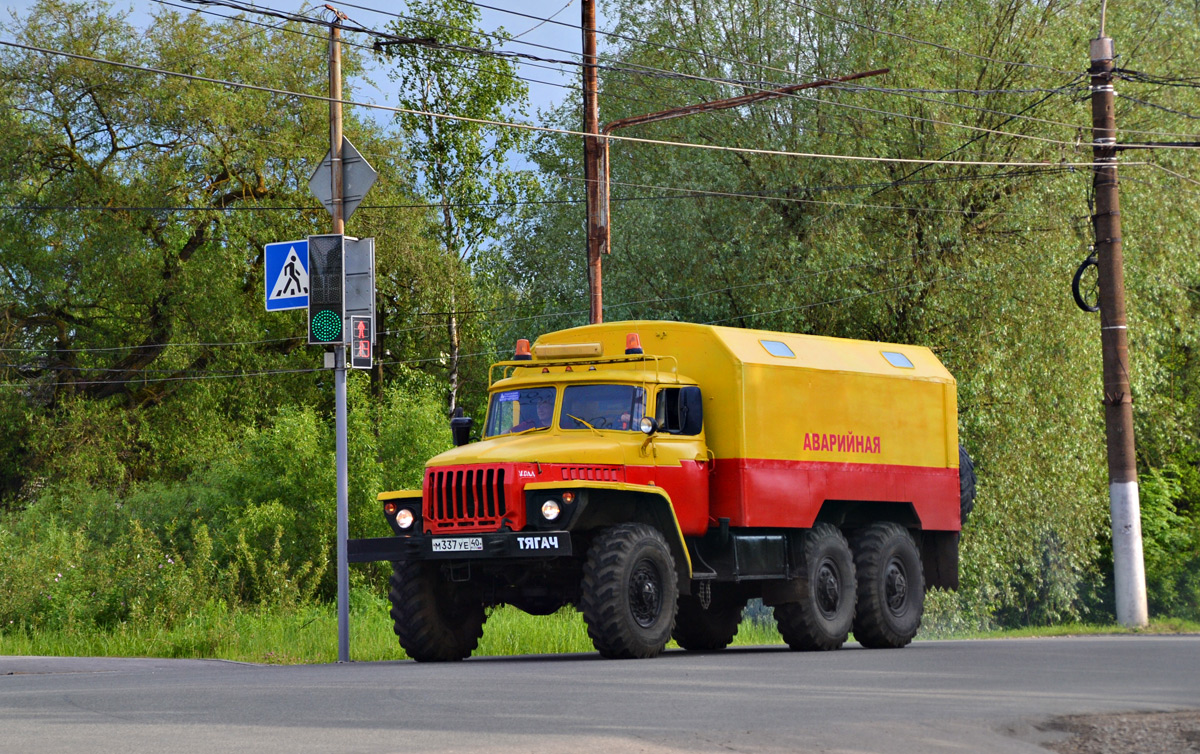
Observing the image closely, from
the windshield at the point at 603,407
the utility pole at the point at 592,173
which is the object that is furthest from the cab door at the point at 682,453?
the utility pole at the point at 592,173

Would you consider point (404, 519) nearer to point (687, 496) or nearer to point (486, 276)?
point (687, 496)

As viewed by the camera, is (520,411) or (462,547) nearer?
(462,547)

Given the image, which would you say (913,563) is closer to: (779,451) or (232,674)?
(779,451)

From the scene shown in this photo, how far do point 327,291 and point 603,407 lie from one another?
3889mm

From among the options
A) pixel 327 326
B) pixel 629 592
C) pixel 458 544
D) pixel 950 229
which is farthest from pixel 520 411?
pixel 950 229

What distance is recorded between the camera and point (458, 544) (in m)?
14.7

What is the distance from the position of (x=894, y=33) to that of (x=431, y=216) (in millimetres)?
16223

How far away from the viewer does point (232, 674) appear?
1433cm

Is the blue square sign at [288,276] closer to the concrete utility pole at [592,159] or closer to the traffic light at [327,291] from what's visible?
the traffic light at [327,291]

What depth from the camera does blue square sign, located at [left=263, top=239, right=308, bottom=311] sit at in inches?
709

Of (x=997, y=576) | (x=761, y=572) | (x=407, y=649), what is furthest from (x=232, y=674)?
(x=997, y=576)

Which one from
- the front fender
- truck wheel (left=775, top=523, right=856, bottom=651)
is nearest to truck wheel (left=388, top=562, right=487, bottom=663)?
the front fender

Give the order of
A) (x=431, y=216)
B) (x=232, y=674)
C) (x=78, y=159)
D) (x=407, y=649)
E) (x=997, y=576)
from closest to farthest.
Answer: (x=232, y=674)
(x=407, y=649)
(x=997, y=576)
(x=78, y=159)
(x=431, y=216)

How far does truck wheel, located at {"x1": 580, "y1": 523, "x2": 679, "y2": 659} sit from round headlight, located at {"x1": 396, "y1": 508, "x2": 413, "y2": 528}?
2153mm
